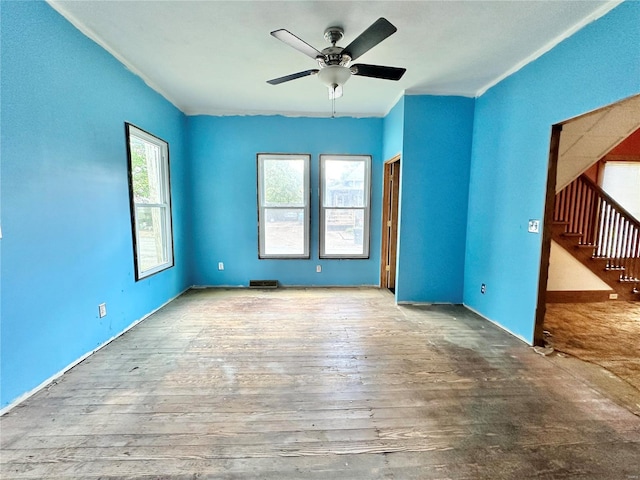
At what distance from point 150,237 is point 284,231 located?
187 centimetres

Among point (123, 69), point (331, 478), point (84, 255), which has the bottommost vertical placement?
point (331, 478)

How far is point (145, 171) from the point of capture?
11.2ft

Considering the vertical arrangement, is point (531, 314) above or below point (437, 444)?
above

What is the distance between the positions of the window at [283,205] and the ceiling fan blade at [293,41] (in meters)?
2.34

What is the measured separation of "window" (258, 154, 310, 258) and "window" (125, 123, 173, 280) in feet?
4.37

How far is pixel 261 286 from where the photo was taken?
4586 millimetres

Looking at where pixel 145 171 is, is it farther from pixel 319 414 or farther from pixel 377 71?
pixel 319 414

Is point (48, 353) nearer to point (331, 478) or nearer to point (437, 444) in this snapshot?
point (331, 478)

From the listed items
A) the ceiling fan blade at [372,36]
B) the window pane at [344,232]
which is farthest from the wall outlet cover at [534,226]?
the window pane at [344,232]

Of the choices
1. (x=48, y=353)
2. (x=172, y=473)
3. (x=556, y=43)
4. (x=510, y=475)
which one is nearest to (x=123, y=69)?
(x=48, y=353)

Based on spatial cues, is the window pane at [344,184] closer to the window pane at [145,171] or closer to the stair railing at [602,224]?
the window pane at [145,171]

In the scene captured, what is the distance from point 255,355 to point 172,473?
113cm

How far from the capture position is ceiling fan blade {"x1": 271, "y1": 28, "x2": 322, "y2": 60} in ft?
6.04

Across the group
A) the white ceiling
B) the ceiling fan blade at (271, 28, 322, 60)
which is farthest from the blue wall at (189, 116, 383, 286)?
the ceiling fan blade at (271, 28, 322, 60)
